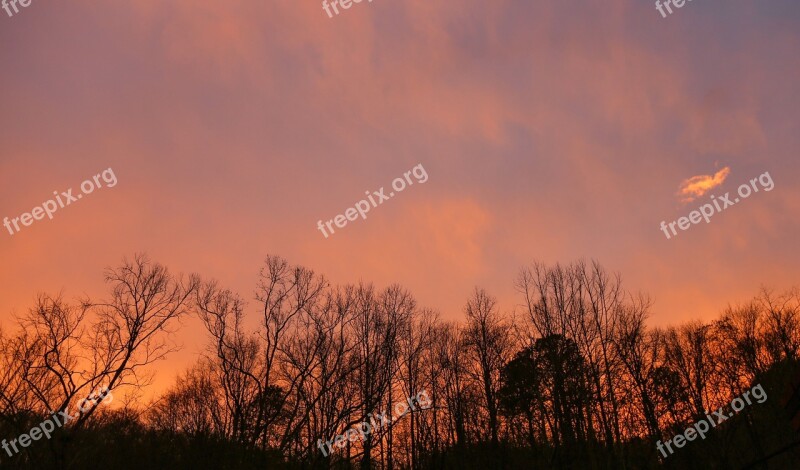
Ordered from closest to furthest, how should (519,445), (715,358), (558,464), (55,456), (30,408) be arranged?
(55,456), (30,408), (558,464), (519,445), (715,358)

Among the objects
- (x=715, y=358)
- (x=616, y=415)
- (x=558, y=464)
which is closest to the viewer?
(x=558, y=464)

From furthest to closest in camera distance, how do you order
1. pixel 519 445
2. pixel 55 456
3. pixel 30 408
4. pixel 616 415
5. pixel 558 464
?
pixel 519 445 < pixel 616 415 < pixel 558 464 < pixel 30 408 < pixel 55 456

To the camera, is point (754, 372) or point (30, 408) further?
point (754, 372)

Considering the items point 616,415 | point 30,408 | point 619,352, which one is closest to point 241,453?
point 30,408

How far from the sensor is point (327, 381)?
35.2m

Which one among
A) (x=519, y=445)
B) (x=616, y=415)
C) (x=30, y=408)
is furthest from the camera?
(x=519, y=445)

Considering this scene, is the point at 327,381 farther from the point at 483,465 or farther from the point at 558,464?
the point at 558,464

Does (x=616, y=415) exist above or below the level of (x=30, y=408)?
below

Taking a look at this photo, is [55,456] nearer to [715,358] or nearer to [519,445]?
[519,445]

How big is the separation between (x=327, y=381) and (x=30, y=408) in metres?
17.6

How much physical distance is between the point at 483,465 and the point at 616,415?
10310 mm

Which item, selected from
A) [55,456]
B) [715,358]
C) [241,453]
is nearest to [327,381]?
[241,453]

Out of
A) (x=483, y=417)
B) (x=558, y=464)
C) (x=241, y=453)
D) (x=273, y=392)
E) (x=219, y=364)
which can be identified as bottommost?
(x=558, y=464)

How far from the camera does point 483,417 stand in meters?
38.5
